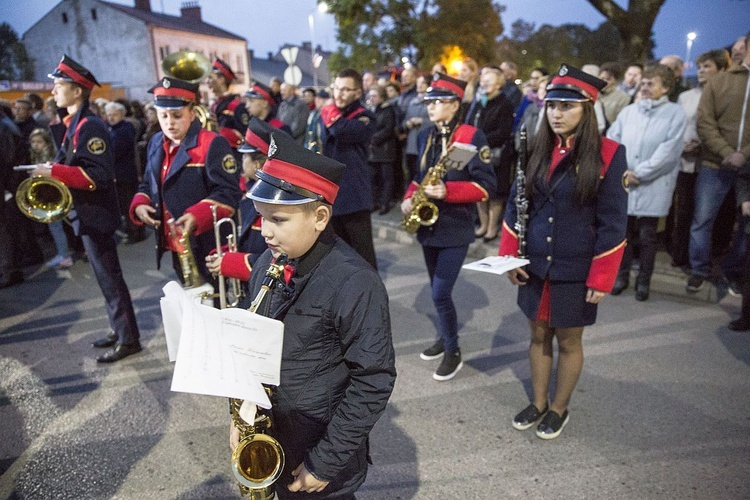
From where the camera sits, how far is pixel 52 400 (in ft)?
13.8

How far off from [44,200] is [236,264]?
7.35ft

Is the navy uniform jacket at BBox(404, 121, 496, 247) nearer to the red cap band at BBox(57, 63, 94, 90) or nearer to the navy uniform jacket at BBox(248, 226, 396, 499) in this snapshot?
the navy uniform jacket at BBox(248, 226, 396, 499)

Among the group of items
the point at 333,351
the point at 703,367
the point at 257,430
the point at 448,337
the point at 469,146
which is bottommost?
the point at 703,367

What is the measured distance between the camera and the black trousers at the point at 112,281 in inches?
180

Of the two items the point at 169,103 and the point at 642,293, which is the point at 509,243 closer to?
the point at 169,103

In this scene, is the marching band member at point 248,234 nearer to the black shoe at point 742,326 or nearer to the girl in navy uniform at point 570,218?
the girl in navy uniform at point 570,218

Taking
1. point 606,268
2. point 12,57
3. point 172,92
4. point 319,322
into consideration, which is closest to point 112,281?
point 172,92

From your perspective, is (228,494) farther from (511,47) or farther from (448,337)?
(511,47)

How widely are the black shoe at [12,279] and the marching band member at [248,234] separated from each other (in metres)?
5.18

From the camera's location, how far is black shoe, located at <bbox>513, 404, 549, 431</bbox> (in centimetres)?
358

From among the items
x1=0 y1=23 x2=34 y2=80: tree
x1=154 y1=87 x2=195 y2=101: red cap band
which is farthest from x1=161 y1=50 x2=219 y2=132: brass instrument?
x1=0 y1=23 x2=34 y2=80: tree

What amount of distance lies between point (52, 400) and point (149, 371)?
73 centimetres

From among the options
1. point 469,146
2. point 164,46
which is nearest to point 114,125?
point 469,146

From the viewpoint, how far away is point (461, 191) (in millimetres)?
3924
